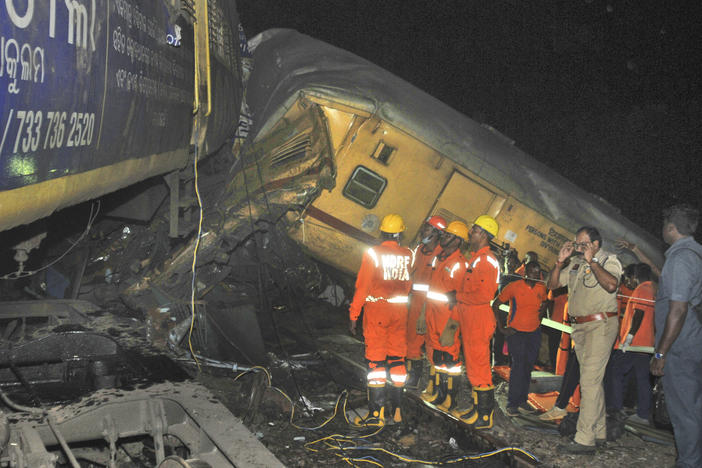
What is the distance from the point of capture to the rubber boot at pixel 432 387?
6.25 m

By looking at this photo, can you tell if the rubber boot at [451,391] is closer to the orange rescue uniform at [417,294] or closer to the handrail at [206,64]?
the orange rescue uniform at [417,294]

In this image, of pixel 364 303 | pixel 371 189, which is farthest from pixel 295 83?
pixel 364 303

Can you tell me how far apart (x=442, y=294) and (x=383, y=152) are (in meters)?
2.21

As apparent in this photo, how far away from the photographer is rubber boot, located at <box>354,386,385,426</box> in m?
5.56

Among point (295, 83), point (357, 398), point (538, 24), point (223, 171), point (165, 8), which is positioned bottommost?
point (357, 398)

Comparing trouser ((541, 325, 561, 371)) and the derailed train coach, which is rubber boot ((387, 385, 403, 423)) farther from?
the derailed train coach

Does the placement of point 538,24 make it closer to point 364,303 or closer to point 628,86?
point 628,86

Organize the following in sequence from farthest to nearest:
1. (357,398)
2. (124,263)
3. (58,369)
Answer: (124,263) → (357,398) → (58,369)

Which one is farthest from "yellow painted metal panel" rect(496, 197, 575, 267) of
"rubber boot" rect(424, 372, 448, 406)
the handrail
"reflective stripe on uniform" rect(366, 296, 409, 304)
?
the handrail

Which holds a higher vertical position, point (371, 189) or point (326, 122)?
point (326, 122)

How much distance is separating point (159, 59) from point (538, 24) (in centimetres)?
2253

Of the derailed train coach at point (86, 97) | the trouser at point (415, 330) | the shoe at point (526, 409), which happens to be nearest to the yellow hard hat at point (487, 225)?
the trouser at point (415, 330)

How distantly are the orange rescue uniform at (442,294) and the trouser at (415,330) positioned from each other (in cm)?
48

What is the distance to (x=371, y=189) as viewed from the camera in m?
7.60
